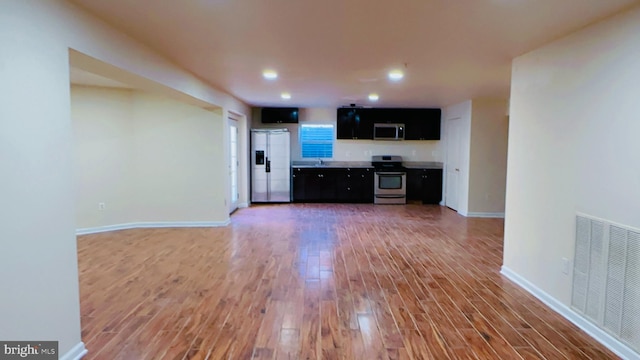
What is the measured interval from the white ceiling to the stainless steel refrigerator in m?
3.41

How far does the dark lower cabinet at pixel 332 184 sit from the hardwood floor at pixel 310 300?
3.02 metres

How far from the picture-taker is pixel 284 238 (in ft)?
17.3

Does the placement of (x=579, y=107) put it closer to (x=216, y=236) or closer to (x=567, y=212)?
(x=567, y=212)

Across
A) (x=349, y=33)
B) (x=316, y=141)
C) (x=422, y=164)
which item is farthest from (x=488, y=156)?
(x=349, y=33)

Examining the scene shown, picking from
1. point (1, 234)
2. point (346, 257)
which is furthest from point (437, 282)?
point (1, 234)

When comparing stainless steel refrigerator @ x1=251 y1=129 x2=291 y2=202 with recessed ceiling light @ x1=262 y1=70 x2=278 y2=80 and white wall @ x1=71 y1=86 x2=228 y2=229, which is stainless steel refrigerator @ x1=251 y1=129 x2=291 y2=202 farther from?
recessed ceiling light @ x1=262 y1=70 x2=278 y2=80

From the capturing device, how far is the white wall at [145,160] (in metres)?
5.45

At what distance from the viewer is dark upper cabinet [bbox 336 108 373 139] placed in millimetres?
8609

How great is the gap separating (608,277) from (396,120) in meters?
6.52

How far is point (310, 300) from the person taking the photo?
3160 millimetres

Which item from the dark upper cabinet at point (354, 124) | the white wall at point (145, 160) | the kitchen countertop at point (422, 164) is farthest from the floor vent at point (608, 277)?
the dark upper cabinet at point (354, 124)

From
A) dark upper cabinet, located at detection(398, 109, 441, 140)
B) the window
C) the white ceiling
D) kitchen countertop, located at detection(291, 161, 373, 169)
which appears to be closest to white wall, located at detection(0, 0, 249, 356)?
A: the white ceiling

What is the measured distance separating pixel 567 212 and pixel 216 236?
4.45m

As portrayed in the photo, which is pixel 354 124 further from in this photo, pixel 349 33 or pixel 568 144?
pixel 568 144
